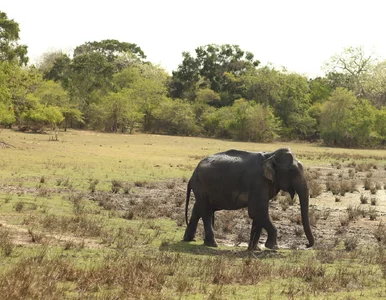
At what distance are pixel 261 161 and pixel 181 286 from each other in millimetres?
5118

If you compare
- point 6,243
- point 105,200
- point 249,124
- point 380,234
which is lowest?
point 105,200

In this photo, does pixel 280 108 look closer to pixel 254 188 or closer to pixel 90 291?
pixel 254 188

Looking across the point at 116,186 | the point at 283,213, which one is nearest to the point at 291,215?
the point at 283,213

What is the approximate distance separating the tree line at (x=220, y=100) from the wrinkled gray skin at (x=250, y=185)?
3913 centimetres

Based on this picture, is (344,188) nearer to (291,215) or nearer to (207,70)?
(291,215)

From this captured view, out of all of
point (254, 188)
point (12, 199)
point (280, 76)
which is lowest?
point (12, 199)

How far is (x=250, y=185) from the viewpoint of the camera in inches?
500

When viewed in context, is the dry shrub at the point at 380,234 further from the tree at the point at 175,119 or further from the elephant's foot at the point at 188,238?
the tree at the point at 175,119

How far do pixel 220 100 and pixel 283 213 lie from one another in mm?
69868

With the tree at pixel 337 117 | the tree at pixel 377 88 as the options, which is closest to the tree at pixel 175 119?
the tree at pixel 337 117

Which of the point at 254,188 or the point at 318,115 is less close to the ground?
the point at 318,115

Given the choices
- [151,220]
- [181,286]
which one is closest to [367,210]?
[151,220]

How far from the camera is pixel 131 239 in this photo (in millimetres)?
12625

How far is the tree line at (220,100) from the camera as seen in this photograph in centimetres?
6912
